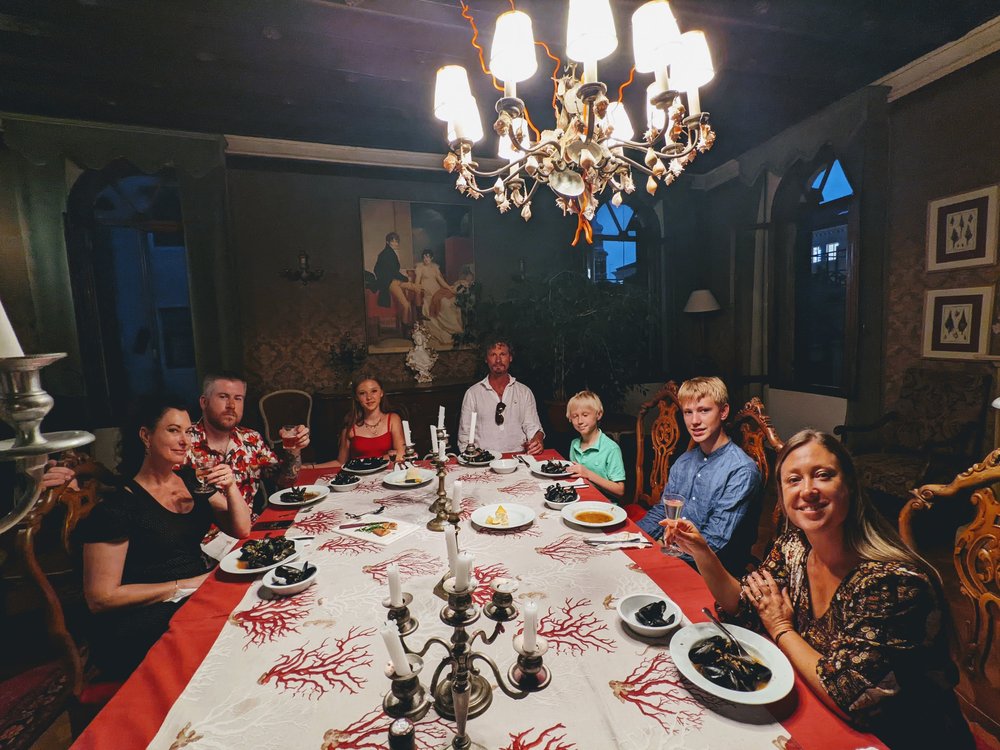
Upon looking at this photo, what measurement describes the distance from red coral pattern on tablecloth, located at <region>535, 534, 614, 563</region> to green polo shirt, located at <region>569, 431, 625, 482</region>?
3.35ft

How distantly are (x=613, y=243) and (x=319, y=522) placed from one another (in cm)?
545

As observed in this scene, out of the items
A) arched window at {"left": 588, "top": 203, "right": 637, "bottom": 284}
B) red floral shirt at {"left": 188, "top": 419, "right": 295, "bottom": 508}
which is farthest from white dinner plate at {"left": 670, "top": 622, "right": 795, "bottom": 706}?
arched window at {"left": 588, "top": 203, "right": 637, "bottom": 284}

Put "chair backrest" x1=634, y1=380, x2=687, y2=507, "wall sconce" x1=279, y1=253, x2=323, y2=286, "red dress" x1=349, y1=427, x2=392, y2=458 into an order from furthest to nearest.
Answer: "wall sconce" x1=279, y1=253, x2=323, y2=286
"red dress" x1=349, y1=427, x2=392, y2=458
"chair backrest" x1=634, y1=380, x2=687, y2=507

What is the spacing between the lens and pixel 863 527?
3.83 ft

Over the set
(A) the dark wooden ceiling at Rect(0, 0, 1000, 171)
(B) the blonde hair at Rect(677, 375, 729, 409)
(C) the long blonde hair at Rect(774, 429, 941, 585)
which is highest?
(A) the dark wooden ceiling at Rect(0, 0, 1000, 171)

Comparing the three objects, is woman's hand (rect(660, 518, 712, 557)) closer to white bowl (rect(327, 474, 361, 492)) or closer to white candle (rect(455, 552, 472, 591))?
white candle (rect(455, 552, 472, 591))

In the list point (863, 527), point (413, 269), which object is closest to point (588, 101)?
point (863, 527)

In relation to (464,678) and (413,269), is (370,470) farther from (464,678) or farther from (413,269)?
(413,269)

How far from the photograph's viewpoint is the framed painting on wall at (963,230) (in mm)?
3445

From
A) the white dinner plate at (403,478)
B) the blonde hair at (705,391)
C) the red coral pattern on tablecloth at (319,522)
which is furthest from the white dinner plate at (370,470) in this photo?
the blonde hair at (705,391)

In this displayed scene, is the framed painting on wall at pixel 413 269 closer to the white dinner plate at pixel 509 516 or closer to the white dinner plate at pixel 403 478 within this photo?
the white dinner plate at pixel 403 478

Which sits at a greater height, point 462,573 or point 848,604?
point 462,573

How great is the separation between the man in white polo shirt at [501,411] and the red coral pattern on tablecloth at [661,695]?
2.68 metres

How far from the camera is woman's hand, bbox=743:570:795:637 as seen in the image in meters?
1.18
